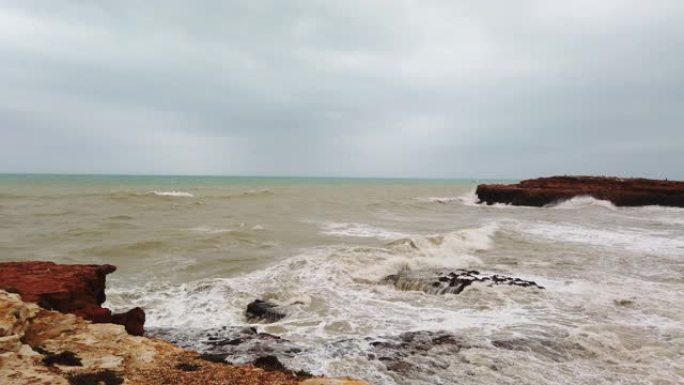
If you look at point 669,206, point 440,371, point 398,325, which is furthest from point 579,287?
point 669,206

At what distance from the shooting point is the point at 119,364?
4.91 m

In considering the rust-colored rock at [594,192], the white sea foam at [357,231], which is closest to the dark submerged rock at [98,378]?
the white sea foam at [357,231]

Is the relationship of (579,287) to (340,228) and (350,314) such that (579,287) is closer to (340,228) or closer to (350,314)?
(350,314)

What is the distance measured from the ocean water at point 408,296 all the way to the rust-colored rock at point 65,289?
1.21 meters

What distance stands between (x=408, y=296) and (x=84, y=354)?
7144 mm

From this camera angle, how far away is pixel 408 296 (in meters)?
10.8

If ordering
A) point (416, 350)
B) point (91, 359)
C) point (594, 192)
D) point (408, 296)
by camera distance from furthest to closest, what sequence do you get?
point (594, 192), point (408, 296), point (416, 350), point (91, 359)

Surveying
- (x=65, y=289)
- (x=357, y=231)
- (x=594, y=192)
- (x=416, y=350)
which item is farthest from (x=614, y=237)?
(x=594, y=192)

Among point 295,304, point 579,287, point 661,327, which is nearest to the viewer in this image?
point 661,327

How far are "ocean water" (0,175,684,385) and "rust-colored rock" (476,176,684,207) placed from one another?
2211 cm

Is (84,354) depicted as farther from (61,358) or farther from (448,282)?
(448,282)

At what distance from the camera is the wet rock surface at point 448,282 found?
11242mm

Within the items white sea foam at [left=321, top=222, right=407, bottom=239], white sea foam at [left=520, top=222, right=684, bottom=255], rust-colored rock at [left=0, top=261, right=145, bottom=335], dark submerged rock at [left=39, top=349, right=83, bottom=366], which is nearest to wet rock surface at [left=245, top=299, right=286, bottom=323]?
rust-colored rock at [left=0, top=261, right=145, bottom=335]

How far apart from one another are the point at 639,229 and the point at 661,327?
18977 mm
